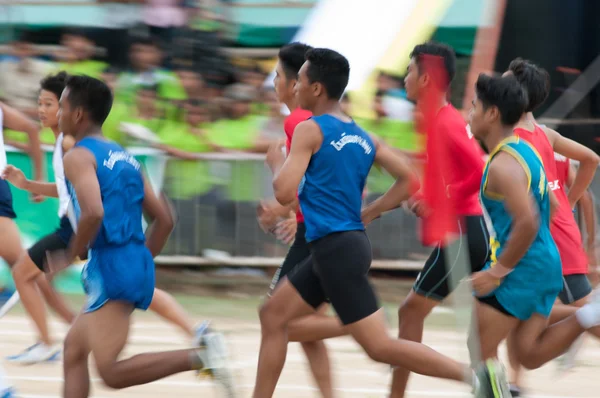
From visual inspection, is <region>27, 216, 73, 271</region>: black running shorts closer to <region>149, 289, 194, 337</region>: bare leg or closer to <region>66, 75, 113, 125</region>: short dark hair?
<region>149, 289, 194, 337</region>: bare leg

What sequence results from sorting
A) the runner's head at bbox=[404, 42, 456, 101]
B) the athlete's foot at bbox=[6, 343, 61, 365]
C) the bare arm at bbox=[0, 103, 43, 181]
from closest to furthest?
the runner's head at bbox=[404, 42, 456, 101]
the athlete's foot at bbox=[6, 343, 61, 365]
the bare arm at bbox=[0, 103, 43, 181]

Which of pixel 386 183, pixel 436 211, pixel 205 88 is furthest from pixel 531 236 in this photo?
pixel 205 88

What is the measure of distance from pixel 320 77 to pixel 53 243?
2707mm

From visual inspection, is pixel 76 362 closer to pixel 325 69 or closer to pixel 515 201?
pixel 325 69

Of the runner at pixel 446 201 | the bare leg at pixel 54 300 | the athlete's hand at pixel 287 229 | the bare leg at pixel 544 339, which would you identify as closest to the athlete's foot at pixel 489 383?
the bare leg at pixel 544 339

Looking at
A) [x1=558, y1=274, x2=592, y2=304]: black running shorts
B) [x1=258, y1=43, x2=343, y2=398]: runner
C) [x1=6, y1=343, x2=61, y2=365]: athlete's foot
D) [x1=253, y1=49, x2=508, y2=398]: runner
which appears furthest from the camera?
[x1=6, y1=343, x2=61, y2=365]: athlete's foot

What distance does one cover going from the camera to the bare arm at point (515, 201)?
5061mm

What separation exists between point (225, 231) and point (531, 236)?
565cm

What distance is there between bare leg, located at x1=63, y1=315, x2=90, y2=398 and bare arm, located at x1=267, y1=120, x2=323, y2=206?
1021 millimetres

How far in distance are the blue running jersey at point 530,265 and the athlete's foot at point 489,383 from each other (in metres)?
0.28

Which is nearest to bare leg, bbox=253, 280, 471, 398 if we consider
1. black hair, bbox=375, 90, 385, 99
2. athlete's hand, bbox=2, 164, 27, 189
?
athlete's hand, bbox=2, 164, 27, 189

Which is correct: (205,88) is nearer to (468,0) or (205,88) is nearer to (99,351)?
(468,0)

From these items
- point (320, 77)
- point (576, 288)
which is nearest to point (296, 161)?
point (320, 77)

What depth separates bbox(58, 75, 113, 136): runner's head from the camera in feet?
17.6
